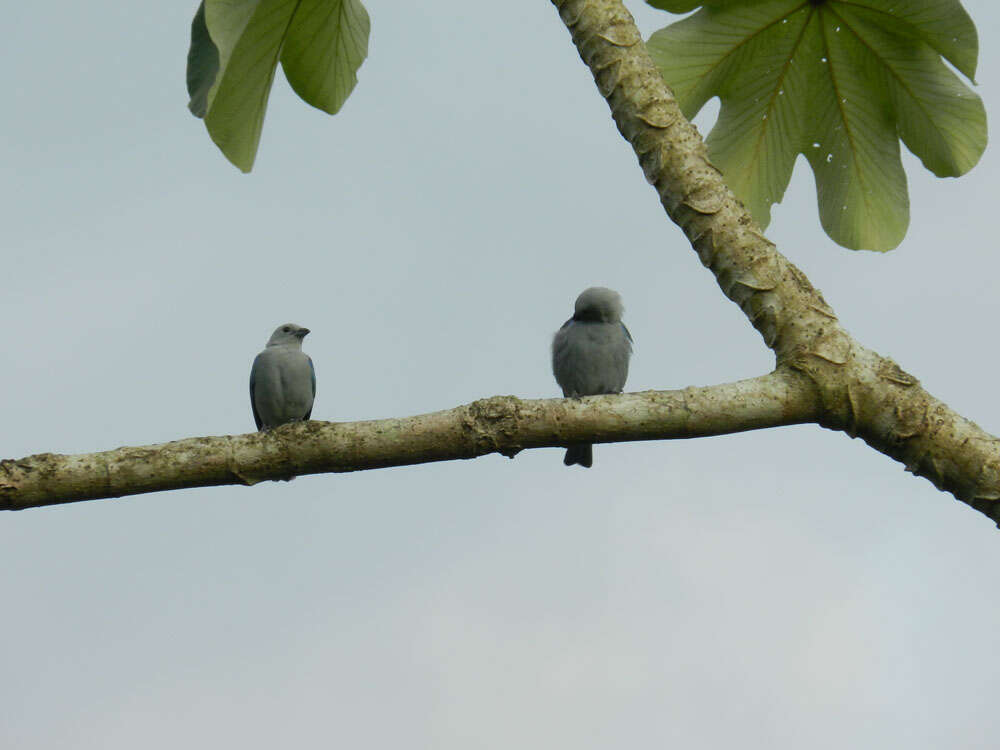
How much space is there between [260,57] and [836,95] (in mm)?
2908

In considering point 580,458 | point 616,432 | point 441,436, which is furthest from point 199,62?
point 580,458

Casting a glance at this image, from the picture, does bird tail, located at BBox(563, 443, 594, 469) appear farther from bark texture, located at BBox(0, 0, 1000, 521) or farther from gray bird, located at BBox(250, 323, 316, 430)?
bark texture, located at BBox(0, 0, 1000, 521)

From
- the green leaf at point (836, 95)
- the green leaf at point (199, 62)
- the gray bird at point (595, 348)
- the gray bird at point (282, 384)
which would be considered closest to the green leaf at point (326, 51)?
the green leaf at point (199, 62)

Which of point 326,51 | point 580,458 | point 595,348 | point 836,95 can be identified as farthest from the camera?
point 580,458

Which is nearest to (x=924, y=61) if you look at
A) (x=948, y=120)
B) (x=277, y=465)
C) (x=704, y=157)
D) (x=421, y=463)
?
(x=948, y=120)

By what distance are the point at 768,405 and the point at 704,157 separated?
1.13 metres

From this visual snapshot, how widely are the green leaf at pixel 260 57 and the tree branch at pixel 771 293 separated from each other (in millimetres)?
1368

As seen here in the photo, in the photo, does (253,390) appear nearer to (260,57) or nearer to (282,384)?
(282,384)

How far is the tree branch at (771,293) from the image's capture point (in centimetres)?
327

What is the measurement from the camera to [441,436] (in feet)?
11.0

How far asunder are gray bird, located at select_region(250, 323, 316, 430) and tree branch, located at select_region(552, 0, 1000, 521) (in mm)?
3468

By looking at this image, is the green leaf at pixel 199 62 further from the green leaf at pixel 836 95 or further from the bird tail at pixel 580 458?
the bird tail at pixel 580 458

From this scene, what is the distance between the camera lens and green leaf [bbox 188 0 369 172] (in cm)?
423

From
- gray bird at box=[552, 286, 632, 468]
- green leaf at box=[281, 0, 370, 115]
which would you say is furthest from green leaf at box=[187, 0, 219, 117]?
gray bird at box=[552, 286, 632, 468]
